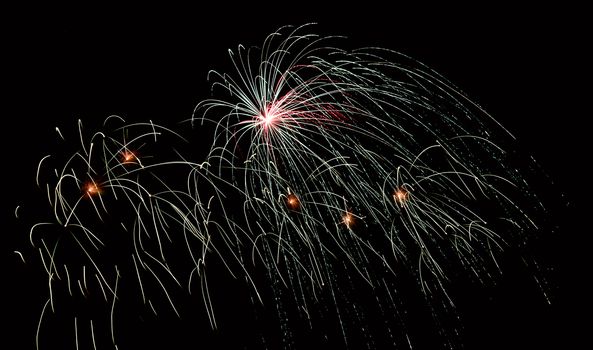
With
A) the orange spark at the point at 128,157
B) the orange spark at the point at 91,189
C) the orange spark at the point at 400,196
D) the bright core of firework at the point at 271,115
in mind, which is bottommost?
the orange spark at the point at 400,196

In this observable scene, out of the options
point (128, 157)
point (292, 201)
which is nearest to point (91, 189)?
point (128, 157)

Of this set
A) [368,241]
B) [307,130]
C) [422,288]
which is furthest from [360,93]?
[422,288]

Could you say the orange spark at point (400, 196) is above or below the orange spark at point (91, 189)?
below

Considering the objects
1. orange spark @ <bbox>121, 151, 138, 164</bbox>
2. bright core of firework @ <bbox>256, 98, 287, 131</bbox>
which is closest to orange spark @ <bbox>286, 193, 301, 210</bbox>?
bright core of firework @ <bbox>256, 98, 287, 131</bbox>

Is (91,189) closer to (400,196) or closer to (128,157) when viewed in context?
(128,157)

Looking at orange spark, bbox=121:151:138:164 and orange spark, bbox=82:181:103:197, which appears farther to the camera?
orange spark, bbox=121:151:138:164

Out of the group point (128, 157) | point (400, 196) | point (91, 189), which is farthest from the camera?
point (400, 196)

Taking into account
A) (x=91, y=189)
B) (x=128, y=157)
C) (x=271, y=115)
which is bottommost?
(x=91, y=189)

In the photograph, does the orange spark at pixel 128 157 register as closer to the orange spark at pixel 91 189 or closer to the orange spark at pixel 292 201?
the orange spark at pixel 91 189

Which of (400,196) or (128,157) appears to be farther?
(400,196)

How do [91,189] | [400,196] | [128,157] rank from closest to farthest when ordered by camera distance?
[91,189], [128,157], [400,196]

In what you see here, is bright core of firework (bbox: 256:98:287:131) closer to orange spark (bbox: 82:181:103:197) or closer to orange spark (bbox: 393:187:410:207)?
orange spark (bbox: 393:187:410:207)

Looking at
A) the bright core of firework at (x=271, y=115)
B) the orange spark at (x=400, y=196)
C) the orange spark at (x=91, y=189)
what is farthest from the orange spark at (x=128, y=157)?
the orange spark at (x=400, y=196)
